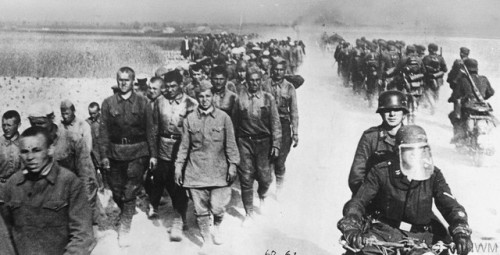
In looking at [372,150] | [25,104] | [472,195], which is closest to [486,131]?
[472,195]

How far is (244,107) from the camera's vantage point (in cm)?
403

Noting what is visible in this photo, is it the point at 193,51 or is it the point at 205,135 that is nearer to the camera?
the point at 205,135

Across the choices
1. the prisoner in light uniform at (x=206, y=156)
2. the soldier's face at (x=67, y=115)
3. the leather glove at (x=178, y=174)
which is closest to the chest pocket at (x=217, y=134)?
the prisoner in light uniform at (x=206, y=156)

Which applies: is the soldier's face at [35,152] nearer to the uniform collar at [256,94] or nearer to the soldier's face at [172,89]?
the soldier's face at [172,89]

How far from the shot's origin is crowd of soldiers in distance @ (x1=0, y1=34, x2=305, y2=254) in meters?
3.86

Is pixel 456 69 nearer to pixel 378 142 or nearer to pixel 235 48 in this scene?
pixel 378 142

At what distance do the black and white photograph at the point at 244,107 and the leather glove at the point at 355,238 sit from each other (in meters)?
0.69

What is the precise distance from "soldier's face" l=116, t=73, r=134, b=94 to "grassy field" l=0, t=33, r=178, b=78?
0.54 feet

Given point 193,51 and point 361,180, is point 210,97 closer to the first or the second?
point 193,51

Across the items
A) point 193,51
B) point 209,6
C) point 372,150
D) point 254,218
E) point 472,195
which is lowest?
point 254,218

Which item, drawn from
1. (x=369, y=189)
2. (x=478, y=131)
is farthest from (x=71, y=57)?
(x=478, y=131)

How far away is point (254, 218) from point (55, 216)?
59.9 inches

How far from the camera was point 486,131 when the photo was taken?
14.0 ft

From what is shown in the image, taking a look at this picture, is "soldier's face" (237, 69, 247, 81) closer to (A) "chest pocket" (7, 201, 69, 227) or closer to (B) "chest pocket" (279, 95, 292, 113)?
(B) "chest pocket" (279, 95, 292, 113)
